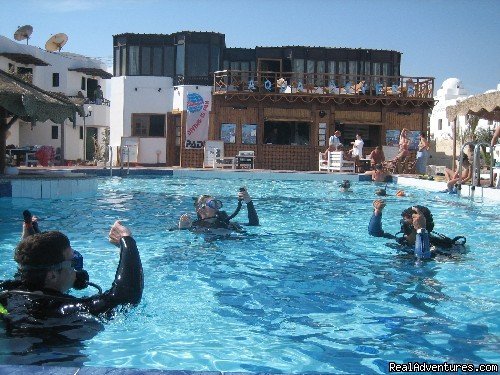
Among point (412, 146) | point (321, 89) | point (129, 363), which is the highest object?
point (321, 89)

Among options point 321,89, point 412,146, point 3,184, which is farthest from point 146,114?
point 3,184

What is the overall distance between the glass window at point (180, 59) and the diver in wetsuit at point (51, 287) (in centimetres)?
2684

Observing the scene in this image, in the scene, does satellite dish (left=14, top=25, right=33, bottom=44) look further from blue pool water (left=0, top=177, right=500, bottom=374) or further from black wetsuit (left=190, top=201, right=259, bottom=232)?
black wetsuit (left=190, top=201, right=259, bottom=232)

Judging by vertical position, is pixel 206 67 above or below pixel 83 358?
above

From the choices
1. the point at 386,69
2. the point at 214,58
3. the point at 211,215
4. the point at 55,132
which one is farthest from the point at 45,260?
the point at 55,132

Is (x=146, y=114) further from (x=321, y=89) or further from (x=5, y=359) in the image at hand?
(x=5, y=359)

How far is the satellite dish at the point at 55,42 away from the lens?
42263 mm

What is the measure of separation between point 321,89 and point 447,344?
83.2 ft

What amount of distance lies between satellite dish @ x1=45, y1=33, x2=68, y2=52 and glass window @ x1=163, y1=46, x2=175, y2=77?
610 inches

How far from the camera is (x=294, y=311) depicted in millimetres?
5059

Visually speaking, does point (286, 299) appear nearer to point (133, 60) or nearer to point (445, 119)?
point (133, 60)

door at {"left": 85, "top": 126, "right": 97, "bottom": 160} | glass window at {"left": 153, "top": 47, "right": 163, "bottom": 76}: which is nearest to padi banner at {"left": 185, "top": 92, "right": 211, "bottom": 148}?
glass window at {"left": 153, "top": 47, "right": 163, "bottom": 76}

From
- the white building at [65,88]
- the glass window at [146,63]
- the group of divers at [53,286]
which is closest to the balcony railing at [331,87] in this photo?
the glass window at [146,63]

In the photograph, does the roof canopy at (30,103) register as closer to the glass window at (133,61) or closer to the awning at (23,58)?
the glass window at (133,61)
